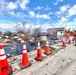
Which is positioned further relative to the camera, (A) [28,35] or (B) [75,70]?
(A) [28,35]

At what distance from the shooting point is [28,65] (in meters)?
5.54

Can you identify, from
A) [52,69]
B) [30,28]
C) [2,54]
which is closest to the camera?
[2,54]

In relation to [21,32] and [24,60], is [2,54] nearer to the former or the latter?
[24,60]

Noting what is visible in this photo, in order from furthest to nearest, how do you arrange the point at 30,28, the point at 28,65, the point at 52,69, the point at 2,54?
the point at 30,28 → the point at 28,65 → the point at 52,69 → the point at 2,54

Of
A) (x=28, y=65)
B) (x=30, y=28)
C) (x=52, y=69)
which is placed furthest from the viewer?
(x=30, y=28)

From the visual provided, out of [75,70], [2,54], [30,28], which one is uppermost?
[30,28]

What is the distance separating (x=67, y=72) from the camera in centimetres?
472

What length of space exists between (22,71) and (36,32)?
2885 cm

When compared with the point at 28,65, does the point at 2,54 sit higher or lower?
higher

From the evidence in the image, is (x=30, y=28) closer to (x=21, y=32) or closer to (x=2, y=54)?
(x=21, y=32)

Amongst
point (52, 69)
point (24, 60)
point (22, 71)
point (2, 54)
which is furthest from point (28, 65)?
point (2, 54)

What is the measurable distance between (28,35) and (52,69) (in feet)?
90.5

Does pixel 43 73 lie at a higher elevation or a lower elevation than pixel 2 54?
lower

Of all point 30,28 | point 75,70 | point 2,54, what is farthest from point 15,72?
point 30,28
